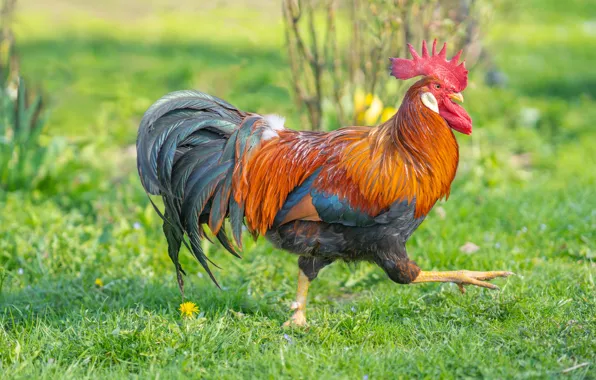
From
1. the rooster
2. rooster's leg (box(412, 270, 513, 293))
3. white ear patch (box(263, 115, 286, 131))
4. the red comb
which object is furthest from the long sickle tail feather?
rooster's leg (box(412, 270, 513, 293))

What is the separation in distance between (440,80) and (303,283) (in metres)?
1.46

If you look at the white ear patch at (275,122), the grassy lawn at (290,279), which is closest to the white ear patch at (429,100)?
the white ear patch at (275,122)

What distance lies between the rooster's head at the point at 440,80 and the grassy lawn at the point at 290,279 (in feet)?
3.79

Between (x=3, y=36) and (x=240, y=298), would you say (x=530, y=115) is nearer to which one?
(x=240, y=298)

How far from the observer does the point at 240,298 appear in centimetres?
457

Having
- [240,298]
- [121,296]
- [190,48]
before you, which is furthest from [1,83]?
[190,48]

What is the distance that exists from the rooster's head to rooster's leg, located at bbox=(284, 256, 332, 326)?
113 centimetres

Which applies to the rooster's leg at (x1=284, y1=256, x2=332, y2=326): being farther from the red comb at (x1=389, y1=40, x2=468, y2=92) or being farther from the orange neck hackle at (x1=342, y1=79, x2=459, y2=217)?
the red comb at (x1=389, y1=40, x2=468, y2=92)

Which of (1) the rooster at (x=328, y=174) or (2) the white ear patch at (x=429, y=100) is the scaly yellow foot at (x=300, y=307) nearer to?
(1) the rooster at (x=328, y=174)

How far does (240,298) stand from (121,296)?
2.62 ft

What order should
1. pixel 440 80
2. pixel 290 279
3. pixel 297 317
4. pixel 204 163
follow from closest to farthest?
1. pixel 440 80
2. pixel 204 163
3. pixel 297 317
4. pixel 290 279

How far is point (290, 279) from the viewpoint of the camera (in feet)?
16.5

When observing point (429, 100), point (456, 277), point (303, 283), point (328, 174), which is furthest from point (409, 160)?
point (303, 283)

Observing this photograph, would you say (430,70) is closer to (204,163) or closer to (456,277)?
(456,277)
